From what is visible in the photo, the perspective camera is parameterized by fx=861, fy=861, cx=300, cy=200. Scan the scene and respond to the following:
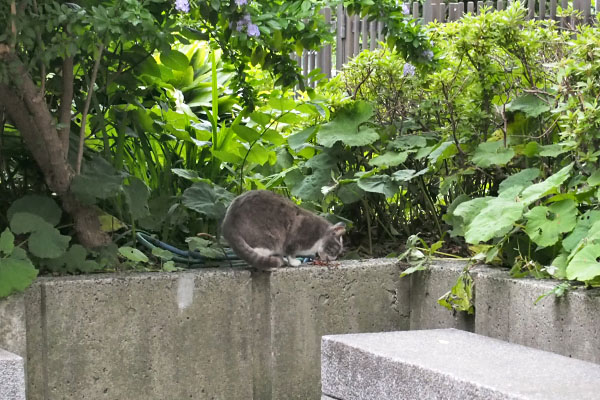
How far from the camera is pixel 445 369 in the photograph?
256 cm

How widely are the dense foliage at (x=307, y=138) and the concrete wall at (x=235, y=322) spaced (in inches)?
5.9

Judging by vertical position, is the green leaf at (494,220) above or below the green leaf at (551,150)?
below

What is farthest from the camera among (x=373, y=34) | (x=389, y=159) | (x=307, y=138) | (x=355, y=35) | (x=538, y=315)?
(x=355, y=35)

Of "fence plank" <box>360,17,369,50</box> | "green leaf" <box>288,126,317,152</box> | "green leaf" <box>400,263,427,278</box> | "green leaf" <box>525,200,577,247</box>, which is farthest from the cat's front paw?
"fence plank" <box>360,17,369,50</box>

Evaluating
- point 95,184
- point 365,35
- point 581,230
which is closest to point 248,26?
point 95,184

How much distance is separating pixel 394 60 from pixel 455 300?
1.38m

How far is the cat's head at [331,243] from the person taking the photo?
3961 mm

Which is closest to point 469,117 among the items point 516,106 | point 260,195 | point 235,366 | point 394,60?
point 516,106

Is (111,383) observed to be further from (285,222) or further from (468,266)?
(468,266)

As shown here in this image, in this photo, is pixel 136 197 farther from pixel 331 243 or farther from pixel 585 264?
pixel 585 264

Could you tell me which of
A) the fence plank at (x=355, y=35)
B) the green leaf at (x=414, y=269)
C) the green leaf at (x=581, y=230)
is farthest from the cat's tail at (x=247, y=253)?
the fence plank at (x=355, y=35)

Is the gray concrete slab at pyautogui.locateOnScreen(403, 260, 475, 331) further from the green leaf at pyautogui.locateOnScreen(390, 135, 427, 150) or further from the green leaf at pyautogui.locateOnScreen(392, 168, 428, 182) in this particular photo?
the green leaf at pyautogui.locateOnScreen(390, 135, 427, 150)

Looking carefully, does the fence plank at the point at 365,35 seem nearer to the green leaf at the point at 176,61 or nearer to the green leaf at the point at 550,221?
the green leaf at the point at 176,61

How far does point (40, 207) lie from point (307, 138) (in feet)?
4.80
